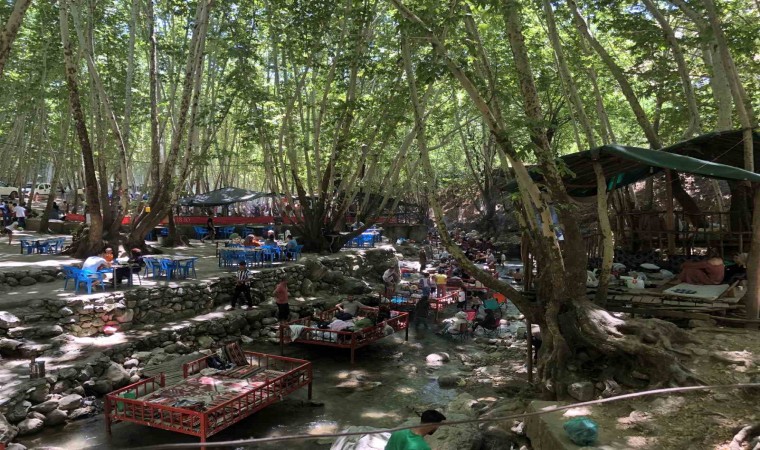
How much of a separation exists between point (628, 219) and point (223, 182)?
27.7 metres

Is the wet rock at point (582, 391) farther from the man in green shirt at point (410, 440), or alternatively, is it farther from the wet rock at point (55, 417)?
the wet rock at point (55, 417)

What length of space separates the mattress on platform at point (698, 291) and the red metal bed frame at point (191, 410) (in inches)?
256

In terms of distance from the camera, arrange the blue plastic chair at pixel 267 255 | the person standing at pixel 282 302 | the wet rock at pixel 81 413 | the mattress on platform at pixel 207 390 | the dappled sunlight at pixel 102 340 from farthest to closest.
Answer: the blue plastic chair at pixel 267 255 < the person standing at pixel 282 302 < the dappled sunlight at pixel 102 340 < the wet rock at pixel 81 413 < the mattress on platform at pixel 207 390

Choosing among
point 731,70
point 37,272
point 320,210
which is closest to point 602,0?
point 731,70

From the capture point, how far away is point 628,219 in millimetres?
13922

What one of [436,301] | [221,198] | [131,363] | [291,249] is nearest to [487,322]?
[436,301]

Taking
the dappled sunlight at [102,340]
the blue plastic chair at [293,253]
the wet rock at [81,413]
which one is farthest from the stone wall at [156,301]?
the wet rock at [81,413]

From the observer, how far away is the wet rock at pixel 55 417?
8062mm

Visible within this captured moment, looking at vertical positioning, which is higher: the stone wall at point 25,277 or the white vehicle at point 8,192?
the white vehicle at point 8,192

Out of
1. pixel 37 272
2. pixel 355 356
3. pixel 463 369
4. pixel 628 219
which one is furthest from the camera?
pixel 628 219

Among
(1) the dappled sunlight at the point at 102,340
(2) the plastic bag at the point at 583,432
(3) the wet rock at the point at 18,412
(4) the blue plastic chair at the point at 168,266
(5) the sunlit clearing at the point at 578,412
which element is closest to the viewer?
→ (2) the plastic bag at the point at 583,432

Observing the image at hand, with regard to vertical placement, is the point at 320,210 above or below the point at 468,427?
above

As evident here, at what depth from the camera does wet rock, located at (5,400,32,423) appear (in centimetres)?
778

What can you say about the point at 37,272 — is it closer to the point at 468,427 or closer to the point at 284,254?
the point at 284,254
